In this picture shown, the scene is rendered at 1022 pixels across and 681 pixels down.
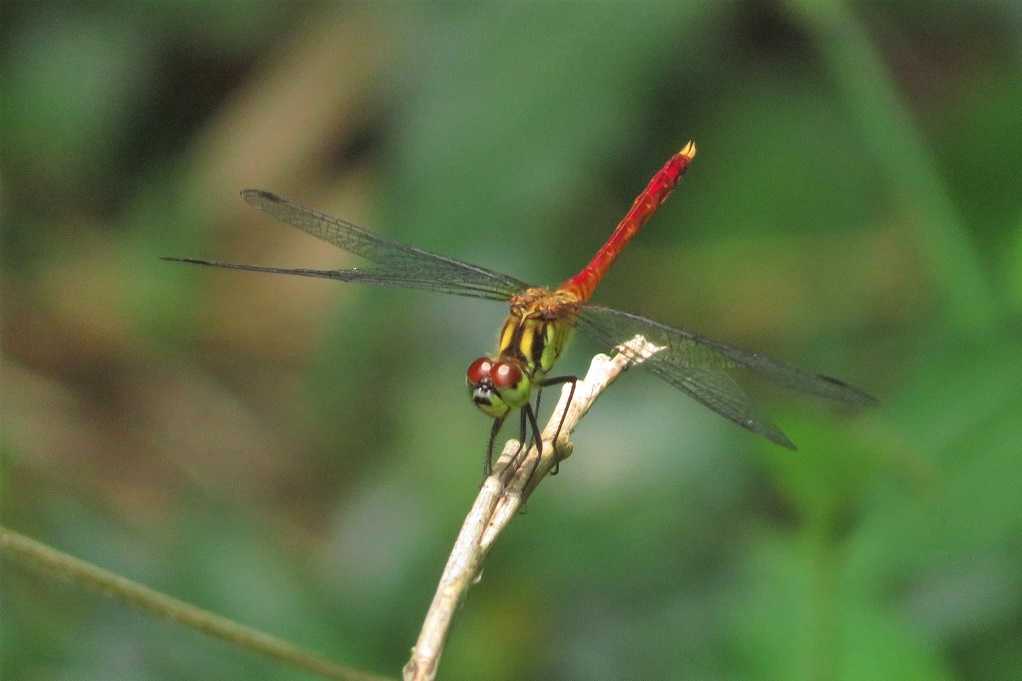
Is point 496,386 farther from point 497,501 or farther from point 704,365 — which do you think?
point 497,501

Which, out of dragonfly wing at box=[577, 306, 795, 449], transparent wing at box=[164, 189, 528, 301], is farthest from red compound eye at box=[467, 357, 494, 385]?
transparent wing at box=[164, 189, 528, 301]

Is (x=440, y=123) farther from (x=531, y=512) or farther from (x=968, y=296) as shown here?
(x=968, y=296)

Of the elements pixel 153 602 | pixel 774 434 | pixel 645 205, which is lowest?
pixel 153 602

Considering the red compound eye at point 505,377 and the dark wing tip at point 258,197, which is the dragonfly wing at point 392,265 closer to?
the dark wing tip at point 258,197

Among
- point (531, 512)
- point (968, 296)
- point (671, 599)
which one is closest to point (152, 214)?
point (531, 512)

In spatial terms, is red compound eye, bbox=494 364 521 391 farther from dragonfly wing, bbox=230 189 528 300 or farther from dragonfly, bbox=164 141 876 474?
dragonfly wing, bbox=230 189 528 300

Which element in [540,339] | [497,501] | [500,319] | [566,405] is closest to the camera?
[497,501]

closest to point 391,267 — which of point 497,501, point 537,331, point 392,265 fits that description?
point 392,265
